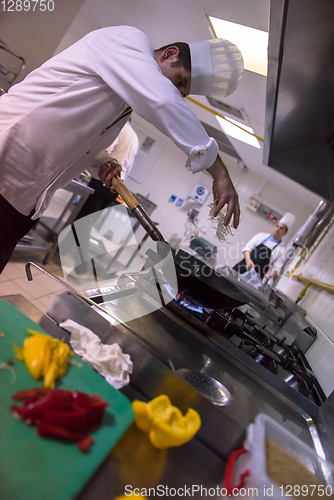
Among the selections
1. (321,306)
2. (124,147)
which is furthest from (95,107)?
(124,147)

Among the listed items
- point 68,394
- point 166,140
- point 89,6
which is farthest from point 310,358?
point 166,140

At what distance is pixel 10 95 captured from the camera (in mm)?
886

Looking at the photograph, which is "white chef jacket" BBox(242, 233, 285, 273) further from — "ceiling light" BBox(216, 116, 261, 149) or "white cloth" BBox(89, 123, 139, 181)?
"white cloth" BBox(89, 123, 139, 181)

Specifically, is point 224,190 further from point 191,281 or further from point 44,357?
point 44,357

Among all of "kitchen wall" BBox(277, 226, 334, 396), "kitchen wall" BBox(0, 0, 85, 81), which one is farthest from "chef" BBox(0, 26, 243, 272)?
"kitchen wall" BBox(0, 0, 85, 81)

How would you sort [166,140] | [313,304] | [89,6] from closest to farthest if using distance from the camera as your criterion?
[313,304], [89,6], [166,140]

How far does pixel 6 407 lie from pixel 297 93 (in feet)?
5.20

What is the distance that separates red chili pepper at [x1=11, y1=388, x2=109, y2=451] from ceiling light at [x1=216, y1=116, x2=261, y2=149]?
324cm

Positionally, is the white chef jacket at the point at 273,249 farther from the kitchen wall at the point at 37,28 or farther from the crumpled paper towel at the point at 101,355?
the kitchen wall at the point at 37,28

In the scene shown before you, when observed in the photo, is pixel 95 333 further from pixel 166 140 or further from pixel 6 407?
pixel 166 140

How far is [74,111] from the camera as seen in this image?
2.77 feet

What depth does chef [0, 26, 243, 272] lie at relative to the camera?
699 millimetres

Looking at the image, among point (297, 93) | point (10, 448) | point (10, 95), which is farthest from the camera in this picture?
point (297, 93)

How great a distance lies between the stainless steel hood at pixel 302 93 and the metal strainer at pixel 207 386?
111cm
